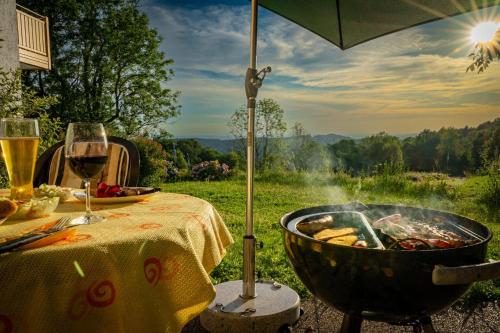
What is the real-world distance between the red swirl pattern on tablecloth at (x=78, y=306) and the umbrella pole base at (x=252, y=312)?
134cm

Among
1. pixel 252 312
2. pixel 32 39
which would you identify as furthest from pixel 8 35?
pixel 252 312

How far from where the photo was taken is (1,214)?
1011 mm

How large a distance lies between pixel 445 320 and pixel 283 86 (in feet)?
28.6

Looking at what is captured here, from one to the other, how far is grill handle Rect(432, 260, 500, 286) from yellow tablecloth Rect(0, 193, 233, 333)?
68 cm

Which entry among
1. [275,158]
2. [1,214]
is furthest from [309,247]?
[275,158]

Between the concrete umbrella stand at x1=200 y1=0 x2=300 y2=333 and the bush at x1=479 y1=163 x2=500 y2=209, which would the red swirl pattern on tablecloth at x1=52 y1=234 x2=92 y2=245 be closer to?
the concrete umbrella stand at x1=200 y1=0 x2=300 y2=333

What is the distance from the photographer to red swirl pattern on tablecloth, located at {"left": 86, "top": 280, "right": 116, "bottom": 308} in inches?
31.9

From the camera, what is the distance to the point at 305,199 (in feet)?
23.8

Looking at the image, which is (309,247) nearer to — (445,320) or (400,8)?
(400,8)

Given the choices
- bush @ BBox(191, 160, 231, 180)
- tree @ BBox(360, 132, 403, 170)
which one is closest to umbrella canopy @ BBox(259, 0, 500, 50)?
tree @ BBox(360, 132, 403, 170)

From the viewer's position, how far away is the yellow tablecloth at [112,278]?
2.49 ft

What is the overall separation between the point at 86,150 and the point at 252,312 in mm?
1363

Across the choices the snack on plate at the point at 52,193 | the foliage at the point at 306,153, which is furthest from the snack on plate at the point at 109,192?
the foliage at the point at 306,153

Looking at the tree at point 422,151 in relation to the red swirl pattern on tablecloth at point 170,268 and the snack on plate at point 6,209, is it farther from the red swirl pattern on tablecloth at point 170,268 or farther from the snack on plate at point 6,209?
the snack on plate at point 6,209
